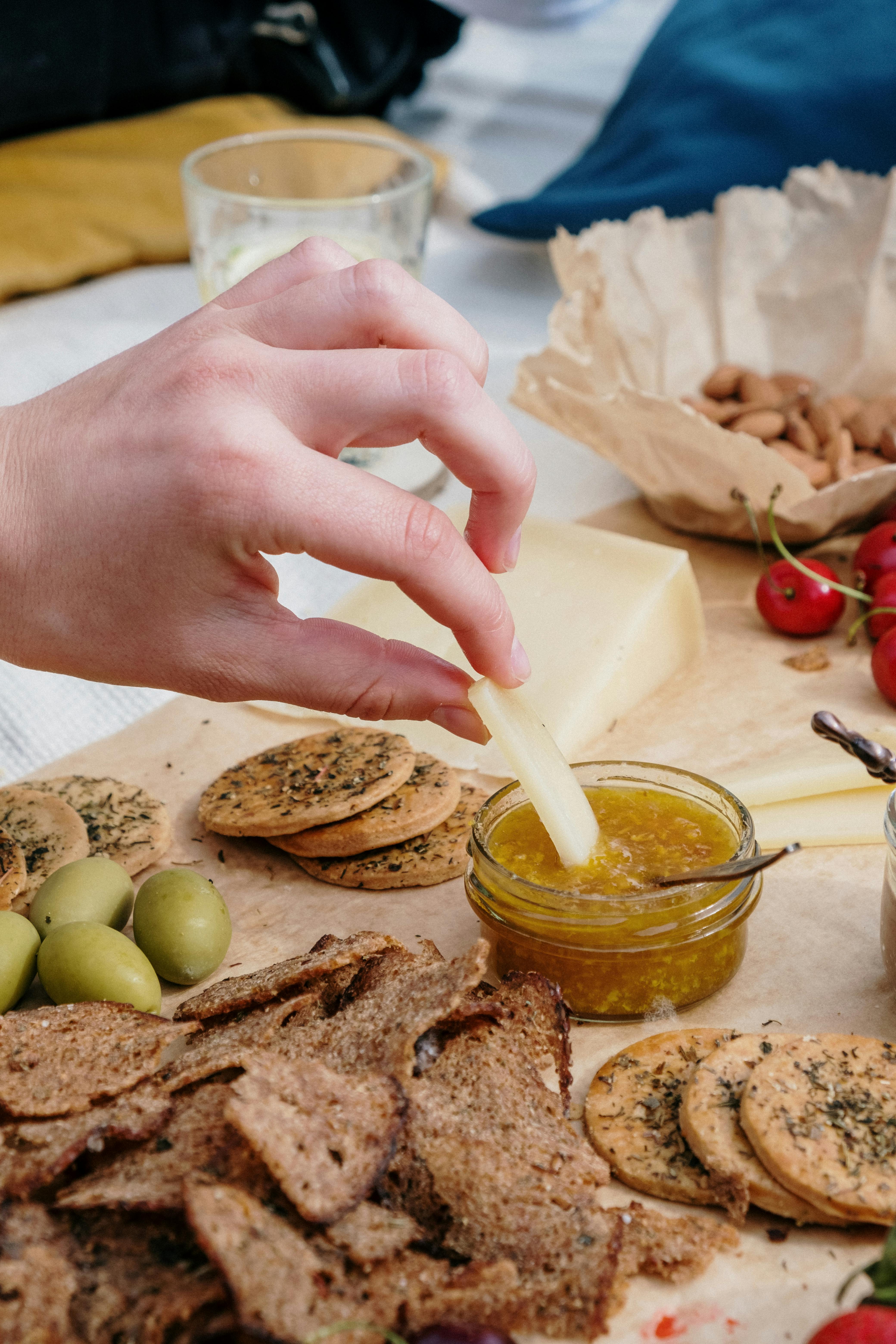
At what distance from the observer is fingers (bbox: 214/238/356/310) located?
1468 mm

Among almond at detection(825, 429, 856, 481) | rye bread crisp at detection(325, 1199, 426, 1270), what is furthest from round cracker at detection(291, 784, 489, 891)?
almond at detection(825, 429, 856, 481)

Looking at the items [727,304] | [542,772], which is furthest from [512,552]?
[727,304]

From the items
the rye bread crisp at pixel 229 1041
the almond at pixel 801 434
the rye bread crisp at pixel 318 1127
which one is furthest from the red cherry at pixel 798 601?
the rye bread crisp at pixel 318 1127

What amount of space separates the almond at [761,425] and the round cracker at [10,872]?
5.32 ft

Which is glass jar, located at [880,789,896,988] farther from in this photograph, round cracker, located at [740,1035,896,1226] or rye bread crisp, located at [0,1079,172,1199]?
rye bread crisp, located at [0,1079,172,1199]

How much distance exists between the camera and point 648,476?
97.4 inches

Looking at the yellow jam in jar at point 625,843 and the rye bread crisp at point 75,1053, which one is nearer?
the rye bread crisp at point 75,1053

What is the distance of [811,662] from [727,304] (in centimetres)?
100

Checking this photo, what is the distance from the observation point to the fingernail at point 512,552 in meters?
1.48

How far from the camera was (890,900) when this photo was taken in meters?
1.46

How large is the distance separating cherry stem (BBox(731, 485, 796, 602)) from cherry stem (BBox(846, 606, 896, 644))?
12cm

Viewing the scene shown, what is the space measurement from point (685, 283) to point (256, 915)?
1.82m

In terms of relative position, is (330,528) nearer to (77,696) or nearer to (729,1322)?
(729,1322)

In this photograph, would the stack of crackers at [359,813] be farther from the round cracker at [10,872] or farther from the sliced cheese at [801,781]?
the sliced cheese at [801,781]
